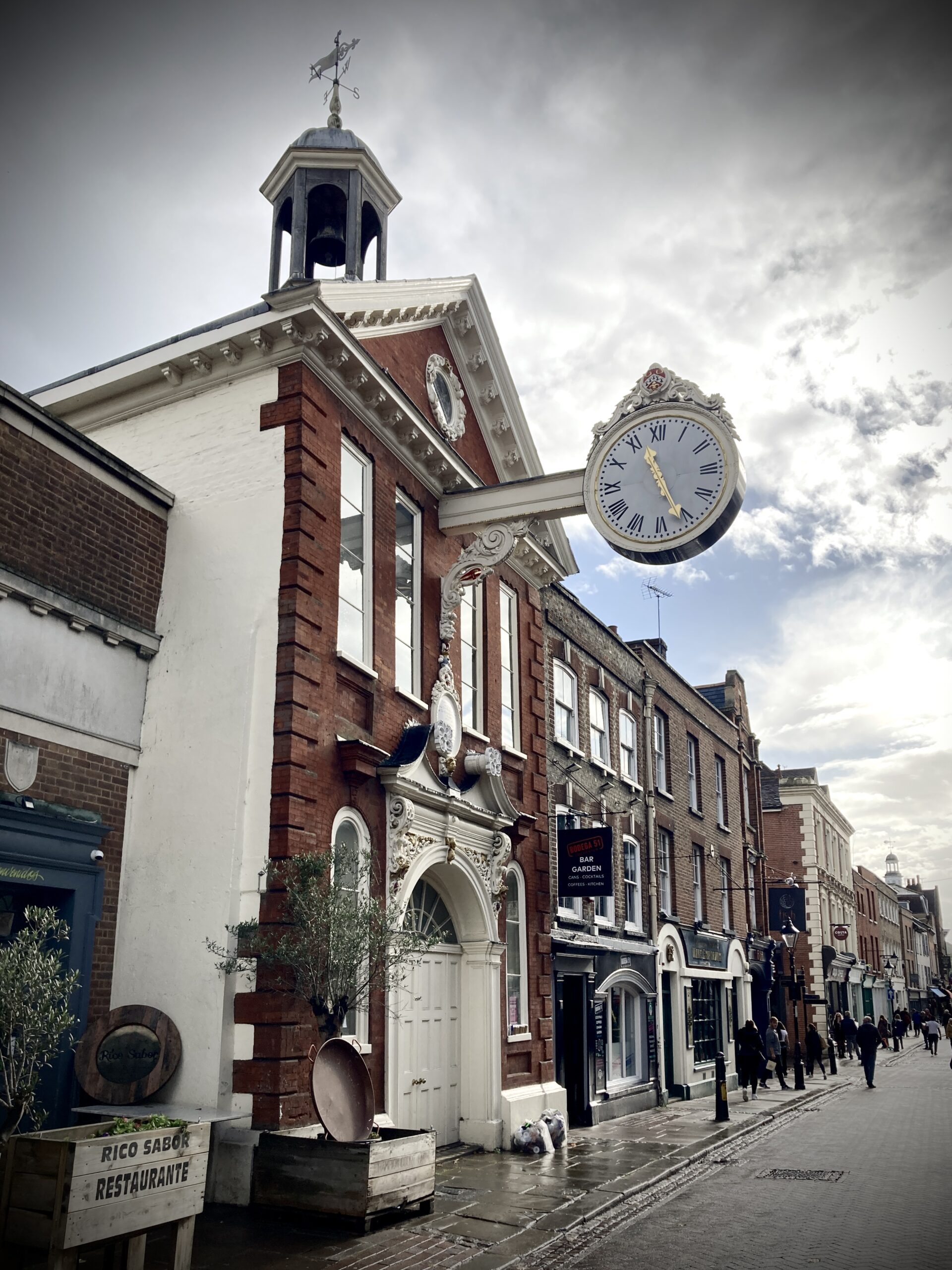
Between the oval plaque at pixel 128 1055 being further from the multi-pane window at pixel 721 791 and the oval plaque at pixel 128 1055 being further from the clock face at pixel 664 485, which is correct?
the multi-pane window at pixel 721 791

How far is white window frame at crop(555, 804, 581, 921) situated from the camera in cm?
1827

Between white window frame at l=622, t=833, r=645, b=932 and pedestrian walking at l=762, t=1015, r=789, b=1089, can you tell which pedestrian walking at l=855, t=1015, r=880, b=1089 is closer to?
pedestrian walking at l=762, t=1015, r=789, b=1089

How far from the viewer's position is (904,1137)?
15.9m

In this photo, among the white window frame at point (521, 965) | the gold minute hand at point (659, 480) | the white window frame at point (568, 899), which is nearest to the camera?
the gold minute hand at point (659, 480)

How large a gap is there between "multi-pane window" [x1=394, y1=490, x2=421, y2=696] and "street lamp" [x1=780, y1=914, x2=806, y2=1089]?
1582 cm

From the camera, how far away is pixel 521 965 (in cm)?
1597

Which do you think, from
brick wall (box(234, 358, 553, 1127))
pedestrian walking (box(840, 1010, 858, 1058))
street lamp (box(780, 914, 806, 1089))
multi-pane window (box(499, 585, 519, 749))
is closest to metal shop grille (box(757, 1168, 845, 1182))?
brick wall (box(234, 358, 553, 1127))

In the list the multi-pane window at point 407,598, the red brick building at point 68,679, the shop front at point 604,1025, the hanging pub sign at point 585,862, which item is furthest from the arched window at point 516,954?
the red brick building at point 68,679

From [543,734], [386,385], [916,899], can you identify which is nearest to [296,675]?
[386,385]

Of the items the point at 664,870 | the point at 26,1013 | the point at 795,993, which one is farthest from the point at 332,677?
the point at 795,993

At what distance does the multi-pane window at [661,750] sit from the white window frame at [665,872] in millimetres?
987

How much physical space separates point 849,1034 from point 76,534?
2946cm

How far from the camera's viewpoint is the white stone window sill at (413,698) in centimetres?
1316

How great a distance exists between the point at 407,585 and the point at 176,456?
3.30m
